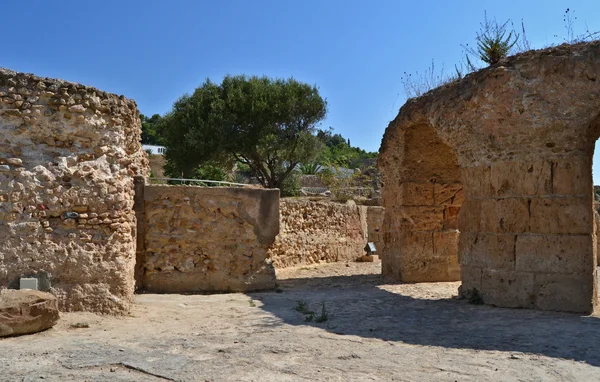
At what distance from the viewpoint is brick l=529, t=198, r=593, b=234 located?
655 centimetres

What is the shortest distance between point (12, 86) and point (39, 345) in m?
2.79

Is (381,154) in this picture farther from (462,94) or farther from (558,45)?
(558,45)

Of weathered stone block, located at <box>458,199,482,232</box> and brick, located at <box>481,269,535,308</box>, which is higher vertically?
weathered stone block, located at <box>458,199,482,232</box>

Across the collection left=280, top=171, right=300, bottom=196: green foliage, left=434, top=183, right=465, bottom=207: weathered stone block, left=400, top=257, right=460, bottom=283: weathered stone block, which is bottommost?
left=400, top=257, right=460, bottom=283: weathered stone block

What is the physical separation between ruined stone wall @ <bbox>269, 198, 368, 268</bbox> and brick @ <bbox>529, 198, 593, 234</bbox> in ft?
19.9

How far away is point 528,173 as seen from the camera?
22.8 ft

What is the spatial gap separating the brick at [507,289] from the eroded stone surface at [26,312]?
542 centimetres

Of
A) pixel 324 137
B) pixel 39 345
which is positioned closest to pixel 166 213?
pixel 39 345

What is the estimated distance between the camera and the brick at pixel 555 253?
256 inches

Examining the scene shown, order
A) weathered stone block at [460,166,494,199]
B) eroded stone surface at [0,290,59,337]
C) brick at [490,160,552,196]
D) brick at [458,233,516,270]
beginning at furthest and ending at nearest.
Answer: weathered stone block at [460,166,494,199] < brick at [458,233,516,270] < brick at [490,160,552,196] < eroded stone surface at [0,290,59,337]

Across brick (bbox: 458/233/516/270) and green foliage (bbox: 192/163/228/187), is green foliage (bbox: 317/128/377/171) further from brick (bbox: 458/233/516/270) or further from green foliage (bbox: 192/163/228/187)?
brick (bbox: 458/233/516/270)

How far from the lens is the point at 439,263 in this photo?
10023 millimetres

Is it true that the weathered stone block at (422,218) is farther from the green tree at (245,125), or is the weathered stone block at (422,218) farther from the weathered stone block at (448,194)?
the green tree at (245,125)

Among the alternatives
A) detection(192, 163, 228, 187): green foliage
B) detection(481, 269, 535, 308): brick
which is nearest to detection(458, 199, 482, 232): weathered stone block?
detection(481, 269, 535, 308): brick
